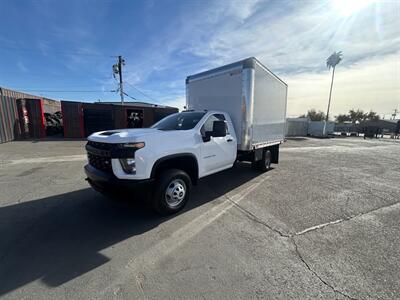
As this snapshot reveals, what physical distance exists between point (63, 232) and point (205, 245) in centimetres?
226

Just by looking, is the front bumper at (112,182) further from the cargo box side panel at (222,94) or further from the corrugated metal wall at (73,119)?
the corrugated metal wall at (73,119)

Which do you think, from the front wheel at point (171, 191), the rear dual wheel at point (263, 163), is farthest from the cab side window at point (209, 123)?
the rear dual wheel at point (263, 163)

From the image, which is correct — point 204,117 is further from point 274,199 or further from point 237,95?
point 274,199

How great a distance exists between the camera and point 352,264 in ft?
8.71

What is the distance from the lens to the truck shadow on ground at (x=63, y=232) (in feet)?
8.02

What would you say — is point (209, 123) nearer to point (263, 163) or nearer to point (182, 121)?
point (182, 121)

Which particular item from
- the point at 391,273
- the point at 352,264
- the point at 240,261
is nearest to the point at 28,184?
the point at 240,261

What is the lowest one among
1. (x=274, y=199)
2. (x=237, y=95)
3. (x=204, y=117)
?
(x=274, y=199)

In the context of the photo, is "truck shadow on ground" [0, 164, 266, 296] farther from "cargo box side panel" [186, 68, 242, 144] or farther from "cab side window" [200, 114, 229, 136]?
"cargo box side panel" [186, 68, 242, 144]

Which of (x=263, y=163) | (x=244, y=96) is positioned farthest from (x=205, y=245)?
(x=263, y=163)

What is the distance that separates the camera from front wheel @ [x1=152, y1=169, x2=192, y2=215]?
360 cm

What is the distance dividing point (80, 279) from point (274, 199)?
13.2 ft

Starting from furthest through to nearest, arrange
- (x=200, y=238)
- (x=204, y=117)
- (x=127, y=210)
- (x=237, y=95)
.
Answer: (x=237, y=95) < (x=204, y=117) < (x=127, y=210) < (x=200, y=238)

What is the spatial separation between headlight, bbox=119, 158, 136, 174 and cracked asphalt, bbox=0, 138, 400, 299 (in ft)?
1.32
